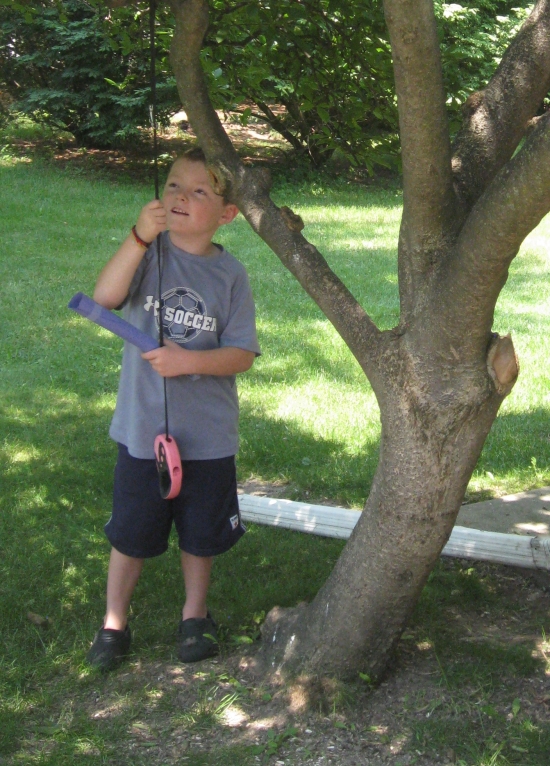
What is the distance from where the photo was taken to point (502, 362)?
2.44 meters

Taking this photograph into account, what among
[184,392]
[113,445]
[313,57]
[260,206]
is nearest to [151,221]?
[260,206]

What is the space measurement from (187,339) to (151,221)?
0.39 m

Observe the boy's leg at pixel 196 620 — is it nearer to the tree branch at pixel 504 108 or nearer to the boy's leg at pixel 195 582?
the boy's leg at pixel 195 582

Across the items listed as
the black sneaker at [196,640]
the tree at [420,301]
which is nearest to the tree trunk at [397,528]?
the tree at [420,301]

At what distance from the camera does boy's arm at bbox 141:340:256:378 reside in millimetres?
2701

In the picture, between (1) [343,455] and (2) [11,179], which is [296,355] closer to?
(1) [343,455]

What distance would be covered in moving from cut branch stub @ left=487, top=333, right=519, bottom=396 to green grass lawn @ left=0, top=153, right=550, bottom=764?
4.17 feet

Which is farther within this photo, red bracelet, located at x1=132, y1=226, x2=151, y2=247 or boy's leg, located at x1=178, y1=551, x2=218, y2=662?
boy's leg, located at x1=178, y1=551, x2=218, y2=662

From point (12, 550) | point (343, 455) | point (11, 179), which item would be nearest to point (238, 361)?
point (12, 550)

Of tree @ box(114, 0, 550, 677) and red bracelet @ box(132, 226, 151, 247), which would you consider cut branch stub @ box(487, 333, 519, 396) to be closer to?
tree @ box(114, 0, 550, 677)

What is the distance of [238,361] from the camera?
288 cm

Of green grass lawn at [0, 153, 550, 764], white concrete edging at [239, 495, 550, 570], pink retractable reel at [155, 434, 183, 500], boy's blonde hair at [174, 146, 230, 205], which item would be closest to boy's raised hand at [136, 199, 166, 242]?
boy's blonde hair at [174, 146, 230, 205]

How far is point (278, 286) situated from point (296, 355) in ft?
7.05

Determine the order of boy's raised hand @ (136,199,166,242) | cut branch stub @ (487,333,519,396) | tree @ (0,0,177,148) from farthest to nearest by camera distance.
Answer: tree @ (0,0,177,148) < boy's raised hand @ (136,199,166,242) < cut branch stub @ (487,333,519,396)
